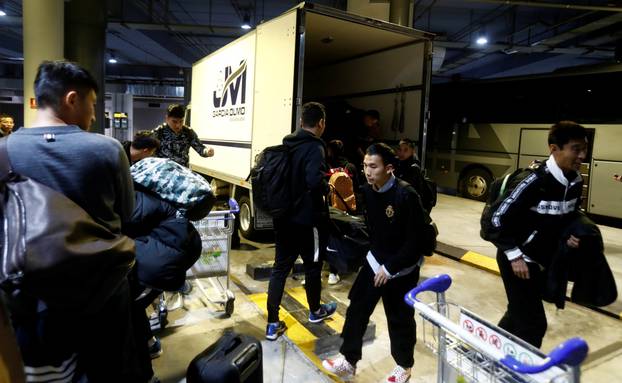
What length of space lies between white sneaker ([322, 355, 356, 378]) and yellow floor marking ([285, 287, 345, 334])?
26.1 inches

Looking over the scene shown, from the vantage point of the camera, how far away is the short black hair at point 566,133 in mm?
2492

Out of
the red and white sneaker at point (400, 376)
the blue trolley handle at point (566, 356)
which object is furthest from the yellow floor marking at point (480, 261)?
the blue trolley handle at point (566, 356)

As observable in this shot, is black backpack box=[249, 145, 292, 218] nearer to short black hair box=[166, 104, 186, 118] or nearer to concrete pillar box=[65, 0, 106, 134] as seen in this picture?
short black hair box=[166, 104, 186, 118]

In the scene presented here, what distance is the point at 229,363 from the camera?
2.11 metres

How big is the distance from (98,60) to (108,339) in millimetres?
10823

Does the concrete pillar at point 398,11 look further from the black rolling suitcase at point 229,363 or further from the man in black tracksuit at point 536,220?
the black rolling suitcase at point 229,363

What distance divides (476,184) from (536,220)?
9827 mm

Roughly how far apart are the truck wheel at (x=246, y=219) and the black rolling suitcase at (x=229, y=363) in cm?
414

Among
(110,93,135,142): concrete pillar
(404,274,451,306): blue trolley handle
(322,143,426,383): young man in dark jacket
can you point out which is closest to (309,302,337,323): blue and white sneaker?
(322,143,426,383): young man in dark jacket

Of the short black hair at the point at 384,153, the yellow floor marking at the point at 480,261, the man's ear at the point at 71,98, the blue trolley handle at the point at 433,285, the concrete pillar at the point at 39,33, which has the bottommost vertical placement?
the yellow floor marking at the point at 480,261

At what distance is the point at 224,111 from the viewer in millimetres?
6777

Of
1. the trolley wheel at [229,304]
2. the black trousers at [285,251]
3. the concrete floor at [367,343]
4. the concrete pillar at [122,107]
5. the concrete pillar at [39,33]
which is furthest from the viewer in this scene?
the concrete pillar at [122,107]

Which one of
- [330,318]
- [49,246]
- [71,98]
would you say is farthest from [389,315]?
[71,98]

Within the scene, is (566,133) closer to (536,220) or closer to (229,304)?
(536,220)
